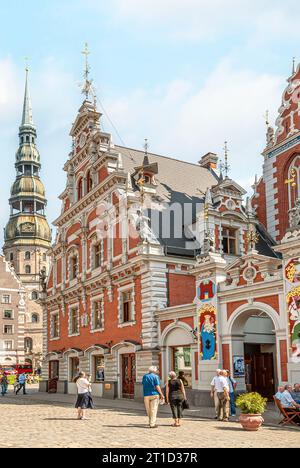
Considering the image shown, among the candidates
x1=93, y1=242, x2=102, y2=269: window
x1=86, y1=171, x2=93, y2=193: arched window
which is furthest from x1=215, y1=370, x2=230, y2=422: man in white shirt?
x1=86, y1=171, x2=93, y2=193: arched window

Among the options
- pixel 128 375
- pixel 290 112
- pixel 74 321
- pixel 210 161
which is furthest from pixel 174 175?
pixel 128 375

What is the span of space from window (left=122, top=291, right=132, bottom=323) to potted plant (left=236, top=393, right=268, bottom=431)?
14070mm

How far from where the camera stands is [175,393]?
1652cm

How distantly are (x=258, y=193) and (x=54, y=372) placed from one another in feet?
60.4

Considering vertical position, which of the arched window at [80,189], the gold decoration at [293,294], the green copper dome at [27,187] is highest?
the green copper dome at [27,187]

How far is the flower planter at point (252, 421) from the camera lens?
1526cm

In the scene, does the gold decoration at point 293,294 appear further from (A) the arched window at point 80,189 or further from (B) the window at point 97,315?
(A) the arched window at point 80,189

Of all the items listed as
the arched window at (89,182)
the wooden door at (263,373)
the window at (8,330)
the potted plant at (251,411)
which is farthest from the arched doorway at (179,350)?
the window at (8,330)

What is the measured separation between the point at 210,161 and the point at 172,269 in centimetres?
1295

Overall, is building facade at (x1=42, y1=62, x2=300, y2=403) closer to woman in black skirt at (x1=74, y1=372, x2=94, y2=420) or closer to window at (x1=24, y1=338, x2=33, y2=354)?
woman in black skirt at (x1=74, y1=372, x2=94, y2=420)

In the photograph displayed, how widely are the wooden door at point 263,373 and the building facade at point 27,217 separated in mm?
66529

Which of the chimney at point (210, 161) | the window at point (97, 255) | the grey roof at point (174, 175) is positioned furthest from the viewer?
the chimney at point (210, 161)
